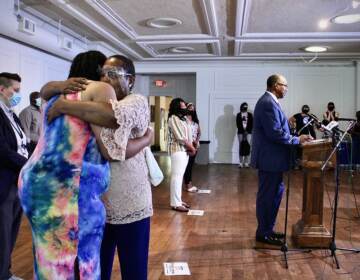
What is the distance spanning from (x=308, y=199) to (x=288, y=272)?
0.76 metres

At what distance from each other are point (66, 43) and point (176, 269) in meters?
4.74

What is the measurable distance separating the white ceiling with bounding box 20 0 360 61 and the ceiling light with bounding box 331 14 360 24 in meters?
0.15

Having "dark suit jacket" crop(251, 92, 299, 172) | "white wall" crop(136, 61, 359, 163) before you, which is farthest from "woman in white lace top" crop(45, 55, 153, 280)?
"white wall" crop(136, 61, 359, 163)

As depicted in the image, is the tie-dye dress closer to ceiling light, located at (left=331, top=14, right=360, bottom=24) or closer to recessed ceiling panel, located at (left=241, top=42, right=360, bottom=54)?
ceiling light, located at (left=331, top=14, right=360, bottom=24)

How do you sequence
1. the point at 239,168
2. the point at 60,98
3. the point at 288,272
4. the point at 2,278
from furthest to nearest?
the point at 239,168 → the point at 288,272 → the point at 2,278 → the point at 60,98

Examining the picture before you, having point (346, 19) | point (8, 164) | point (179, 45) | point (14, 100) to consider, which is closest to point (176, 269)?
point (8, 164)

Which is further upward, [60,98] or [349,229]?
[60,98]

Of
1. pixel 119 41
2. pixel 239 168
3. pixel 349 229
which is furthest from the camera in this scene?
pixel 239 168

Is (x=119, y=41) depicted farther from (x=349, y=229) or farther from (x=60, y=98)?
(x=60, y=98)

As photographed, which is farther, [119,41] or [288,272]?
[119,41]

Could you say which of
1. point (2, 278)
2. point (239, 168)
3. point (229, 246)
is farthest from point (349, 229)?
point (239, 168)

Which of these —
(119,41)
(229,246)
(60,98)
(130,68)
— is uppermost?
(119,41)

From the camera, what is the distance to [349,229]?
3992 millimetres

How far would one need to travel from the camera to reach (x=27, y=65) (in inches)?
249
